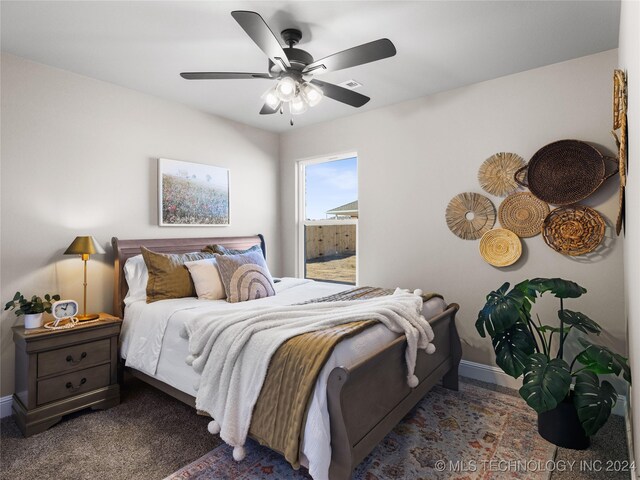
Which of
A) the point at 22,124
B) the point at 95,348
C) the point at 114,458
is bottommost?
the point at 114,458

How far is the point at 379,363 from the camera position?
1833mm

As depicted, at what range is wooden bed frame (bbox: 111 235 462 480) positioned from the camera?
1.54 metres

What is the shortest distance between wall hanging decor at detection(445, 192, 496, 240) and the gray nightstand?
Answer: 9.61ft

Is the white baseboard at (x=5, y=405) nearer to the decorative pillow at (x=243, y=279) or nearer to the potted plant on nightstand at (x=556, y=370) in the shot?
the decorative pillow at (x=243, y=279)

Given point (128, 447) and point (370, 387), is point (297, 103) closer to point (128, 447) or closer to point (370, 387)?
point (370, 387)

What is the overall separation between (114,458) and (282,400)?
3.86 feet

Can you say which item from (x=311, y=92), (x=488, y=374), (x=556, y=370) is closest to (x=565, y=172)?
(x=556, y=370)

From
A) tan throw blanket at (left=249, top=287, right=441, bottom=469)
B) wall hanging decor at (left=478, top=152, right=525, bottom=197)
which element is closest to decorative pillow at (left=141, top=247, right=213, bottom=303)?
tan throw blanket at (left=249, top=287, right=441, bottom=469)

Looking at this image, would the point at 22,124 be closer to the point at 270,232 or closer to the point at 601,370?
the point at 270,232

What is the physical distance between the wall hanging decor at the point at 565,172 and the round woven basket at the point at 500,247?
0.39m

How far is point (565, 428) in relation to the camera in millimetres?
2074

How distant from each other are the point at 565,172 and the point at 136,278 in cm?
350

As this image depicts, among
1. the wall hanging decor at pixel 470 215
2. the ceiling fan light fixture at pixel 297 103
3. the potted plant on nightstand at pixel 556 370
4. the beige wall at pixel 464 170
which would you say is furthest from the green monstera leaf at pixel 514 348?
the ceiling fan light fixture at pixel 297 103

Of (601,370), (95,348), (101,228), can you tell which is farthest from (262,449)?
(101,228)
